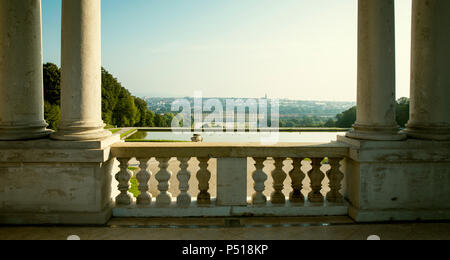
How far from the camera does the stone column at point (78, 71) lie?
15.8 m

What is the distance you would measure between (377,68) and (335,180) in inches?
239

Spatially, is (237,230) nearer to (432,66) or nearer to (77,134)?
(77,134)

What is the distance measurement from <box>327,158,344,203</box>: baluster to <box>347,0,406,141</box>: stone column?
5.63ft

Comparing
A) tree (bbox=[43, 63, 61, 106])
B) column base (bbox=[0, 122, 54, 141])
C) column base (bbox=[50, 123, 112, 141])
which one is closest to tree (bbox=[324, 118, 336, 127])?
tree (bbox=[43, 63, 61, 106])

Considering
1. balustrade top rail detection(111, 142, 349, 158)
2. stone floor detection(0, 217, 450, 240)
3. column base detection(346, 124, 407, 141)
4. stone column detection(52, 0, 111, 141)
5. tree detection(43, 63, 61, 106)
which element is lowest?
stone floor detection(0, 217, 450, 240)

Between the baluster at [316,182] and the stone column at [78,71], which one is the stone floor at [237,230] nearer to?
the baluster at [316,182]

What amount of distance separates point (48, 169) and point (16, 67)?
5267 mm

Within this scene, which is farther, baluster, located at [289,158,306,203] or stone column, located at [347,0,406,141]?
baluster, located at [289,158,306,203]

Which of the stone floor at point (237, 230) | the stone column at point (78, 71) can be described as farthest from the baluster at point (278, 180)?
the stone column at point (78, 71)

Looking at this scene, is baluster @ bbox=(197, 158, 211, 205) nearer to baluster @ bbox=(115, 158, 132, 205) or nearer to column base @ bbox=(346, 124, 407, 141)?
baluster @ bbox=(115, 158, 132, 205)

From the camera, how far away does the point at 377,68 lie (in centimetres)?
1655

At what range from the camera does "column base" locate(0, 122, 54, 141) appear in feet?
52.5

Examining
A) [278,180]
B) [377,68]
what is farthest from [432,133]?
[278,180]

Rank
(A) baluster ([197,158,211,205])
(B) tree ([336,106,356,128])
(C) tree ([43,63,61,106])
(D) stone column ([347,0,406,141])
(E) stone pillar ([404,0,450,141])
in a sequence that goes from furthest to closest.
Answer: (B) tree ([336,106,356,128]) → (C) tree ([43,63,61,106]) → (A) baluster ([197,158,211,205]) → (E) stone pillar ([404,0,450,141]) → (D) stone column ([347,0,406,141])
